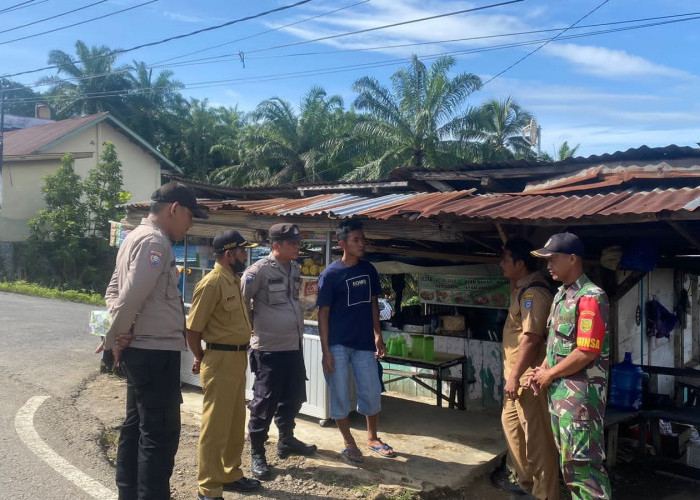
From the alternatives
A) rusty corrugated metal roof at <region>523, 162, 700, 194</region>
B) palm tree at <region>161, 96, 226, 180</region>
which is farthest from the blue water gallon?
palm tree at <region>161, 96, 226, 180</region>

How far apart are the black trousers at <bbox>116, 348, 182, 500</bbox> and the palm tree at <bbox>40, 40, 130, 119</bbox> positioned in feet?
116

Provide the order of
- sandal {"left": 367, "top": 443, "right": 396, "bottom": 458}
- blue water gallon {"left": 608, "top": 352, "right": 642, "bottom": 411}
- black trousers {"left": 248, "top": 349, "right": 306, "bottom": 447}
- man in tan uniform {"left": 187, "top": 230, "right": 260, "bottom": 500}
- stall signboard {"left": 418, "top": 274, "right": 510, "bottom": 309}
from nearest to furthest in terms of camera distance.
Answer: man in tan uniform {"left": 187, "top": 230, "right": 260, "bottom": 500}
black trousers {"left": 248, "top": 349, "right": 306, "bottom": 447}
sandal {"left": 367, "top": 443, "right": 396, "bottom": 458}
blue water gallon {"left": 608, "top": 352, "right": 642, "bottom": 411}
stall signboard {"left": 418, "top": 274, "right": 510, "bottom": 309}

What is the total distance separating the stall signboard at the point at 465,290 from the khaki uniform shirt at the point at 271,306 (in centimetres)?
427

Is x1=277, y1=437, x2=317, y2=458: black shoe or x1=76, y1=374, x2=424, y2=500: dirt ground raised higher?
x1=277, y1=437, x2=317, y2=458: black shoe

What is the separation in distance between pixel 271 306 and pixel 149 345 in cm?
143

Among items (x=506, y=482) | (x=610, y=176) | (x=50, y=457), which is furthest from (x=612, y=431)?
(x=50, y=457)

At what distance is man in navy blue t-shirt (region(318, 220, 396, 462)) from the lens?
4.88 meters

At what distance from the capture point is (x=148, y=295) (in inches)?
133

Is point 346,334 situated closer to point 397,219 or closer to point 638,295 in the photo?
point 397,219

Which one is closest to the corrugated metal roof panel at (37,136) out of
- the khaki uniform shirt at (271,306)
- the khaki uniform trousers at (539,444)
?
the khaki uniform shirt at (271,306)

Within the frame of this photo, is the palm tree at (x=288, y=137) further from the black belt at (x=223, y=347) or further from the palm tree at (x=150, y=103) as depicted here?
the black belt at (x=223, y=347)

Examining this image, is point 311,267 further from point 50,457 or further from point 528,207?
point 50,457

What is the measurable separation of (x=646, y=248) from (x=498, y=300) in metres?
3.43

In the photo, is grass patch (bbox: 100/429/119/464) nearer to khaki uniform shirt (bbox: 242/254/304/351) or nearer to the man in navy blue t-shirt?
khaki uniform shirt (bbox: 242/254/304/351)
